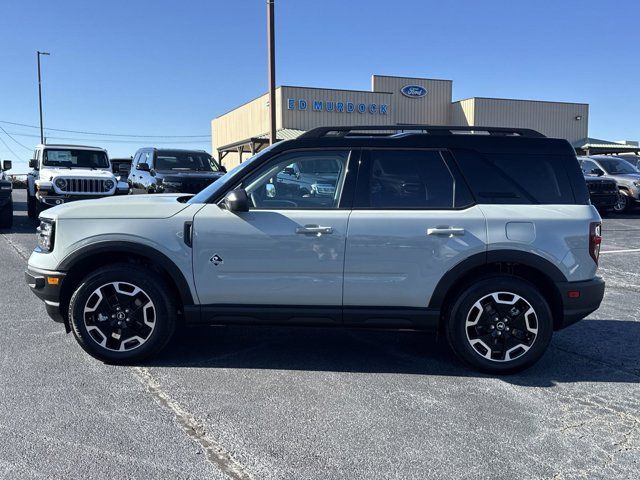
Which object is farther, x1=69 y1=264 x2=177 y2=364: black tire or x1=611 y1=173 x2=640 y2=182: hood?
x1=611 y1=173 x2=640 y2=182: hood

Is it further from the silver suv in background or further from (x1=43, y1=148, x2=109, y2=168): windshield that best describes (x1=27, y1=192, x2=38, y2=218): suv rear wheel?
the silver suv in background

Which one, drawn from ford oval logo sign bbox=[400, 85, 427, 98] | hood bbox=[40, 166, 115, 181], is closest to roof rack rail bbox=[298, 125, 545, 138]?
hood bbox=[40, 166, 115, 181]

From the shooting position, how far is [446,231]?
13.8ft

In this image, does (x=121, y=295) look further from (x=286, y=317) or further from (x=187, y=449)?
(x=187, y=449)

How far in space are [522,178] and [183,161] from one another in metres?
10.2

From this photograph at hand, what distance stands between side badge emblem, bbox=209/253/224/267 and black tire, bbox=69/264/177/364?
463 mm

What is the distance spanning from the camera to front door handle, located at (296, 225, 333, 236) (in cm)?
420

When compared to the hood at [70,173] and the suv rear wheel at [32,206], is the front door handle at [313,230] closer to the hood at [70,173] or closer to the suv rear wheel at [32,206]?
the hood at [70,173]

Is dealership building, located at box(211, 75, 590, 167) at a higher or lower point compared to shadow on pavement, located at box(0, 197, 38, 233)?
higher

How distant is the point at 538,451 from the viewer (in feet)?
10.4

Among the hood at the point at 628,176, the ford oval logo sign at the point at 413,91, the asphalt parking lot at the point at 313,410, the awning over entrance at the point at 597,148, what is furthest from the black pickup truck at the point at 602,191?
the ford oval logo sign at the point at 413,91

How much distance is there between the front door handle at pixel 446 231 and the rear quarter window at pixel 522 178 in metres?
0.33

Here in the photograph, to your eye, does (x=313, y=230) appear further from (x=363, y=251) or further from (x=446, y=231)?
(x=446, y=231)

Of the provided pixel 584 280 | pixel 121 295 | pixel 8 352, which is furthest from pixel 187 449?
→ pixel 584 280
